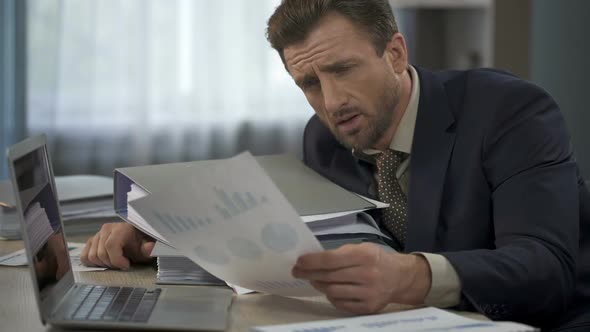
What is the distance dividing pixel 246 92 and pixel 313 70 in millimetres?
2130

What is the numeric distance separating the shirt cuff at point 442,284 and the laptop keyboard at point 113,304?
1.15ft

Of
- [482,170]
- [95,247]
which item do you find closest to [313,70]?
[482,170]

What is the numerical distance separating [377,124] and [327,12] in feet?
0.72

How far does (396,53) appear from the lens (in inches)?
60.1

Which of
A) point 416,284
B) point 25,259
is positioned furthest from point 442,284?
point 25,259

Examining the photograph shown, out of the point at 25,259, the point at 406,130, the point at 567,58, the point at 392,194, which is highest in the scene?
the point at 567,58

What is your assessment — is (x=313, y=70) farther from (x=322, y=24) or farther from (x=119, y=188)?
(x=119, y=188)

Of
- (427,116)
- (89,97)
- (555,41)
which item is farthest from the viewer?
(89,97)

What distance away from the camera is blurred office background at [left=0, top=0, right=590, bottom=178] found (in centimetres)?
330

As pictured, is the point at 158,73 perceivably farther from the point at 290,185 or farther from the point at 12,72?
the point at 290,185

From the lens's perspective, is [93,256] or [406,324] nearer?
[406,324]

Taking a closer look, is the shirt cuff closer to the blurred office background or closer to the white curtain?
the blurred office background

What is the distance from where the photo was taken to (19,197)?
0.89 meters

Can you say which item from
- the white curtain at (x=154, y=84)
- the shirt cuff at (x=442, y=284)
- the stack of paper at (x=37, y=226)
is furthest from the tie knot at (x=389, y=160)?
the white curtain at (x=154, y=84)
